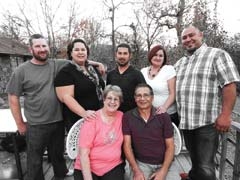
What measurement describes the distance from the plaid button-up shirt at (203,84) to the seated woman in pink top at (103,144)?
68 cm

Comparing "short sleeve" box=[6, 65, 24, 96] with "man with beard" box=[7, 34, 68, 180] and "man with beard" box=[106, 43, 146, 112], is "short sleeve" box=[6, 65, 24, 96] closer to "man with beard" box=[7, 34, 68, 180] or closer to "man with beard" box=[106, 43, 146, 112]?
"man with beard" box=[7, 34, 68, 180]

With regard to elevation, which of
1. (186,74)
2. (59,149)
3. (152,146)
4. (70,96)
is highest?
(186,74)

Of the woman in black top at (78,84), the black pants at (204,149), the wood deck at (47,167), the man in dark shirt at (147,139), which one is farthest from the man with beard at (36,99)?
the black pants at (204,149)

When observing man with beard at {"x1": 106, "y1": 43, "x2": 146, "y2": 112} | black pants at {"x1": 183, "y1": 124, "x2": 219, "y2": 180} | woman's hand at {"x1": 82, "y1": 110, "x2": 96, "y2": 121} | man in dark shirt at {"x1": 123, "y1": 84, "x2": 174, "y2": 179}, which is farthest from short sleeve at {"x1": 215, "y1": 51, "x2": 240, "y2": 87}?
woman's hand at {"x1": 82, "y1": 110, "x2": 96, "y2": 121}

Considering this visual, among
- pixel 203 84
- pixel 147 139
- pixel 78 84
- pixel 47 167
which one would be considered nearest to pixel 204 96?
pixel 203 84

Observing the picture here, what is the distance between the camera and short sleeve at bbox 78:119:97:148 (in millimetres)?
2643

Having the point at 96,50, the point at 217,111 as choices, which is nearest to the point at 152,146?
the point at 217,111

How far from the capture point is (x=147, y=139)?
2721 millimetres

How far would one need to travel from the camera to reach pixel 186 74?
2885mm

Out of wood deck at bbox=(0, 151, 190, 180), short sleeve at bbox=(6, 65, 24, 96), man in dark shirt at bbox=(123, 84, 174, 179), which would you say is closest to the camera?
man in dark shirt at bbox=(123, 84, 174, 179)

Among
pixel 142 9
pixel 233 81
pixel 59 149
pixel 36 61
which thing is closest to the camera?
pixel 233 81

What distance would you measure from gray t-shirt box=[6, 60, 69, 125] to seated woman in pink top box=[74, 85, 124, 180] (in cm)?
59

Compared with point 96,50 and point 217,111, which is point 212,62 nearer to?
point 217,111

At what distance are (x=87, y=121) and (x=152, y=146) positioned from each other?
2.12ft
